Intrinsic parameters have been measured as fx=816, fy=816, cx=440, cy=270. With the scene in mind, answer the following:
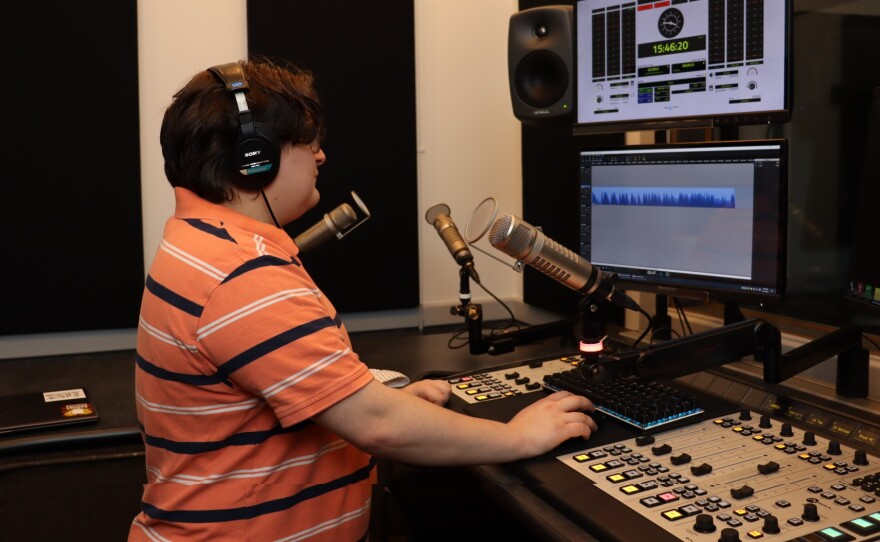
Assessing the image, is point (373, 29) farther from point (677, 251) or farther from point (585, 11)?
point (677, 251)

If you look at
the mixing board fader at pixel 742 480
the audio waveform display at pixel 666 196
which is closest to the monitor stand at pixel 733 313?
the audio waveform display at pixel 666 196

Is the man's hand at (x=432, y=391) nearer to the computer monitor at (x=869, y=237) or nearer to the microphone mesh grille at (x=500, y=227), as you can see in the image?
the microphone mesh grille at (x=500, y=227)

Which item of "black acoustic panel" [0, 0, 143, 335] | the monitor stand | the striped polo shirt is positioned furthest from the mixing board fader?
"black acoustic panel" [0, 0, 143, 335]

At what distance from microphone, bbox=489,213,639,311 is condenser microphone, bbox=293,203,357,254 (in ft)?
2.28

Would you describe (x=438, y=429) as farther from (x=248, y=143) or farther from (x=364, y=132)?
(x=364, y=132)

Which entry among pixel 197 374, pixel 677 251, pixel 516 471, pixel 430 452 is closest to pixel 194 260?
pixel 197 374

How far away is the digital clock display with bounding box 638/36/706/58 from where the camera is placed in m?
1.63

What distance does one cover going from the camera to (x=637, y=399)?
1313mm

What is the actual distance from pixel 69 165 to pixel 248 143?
194cm

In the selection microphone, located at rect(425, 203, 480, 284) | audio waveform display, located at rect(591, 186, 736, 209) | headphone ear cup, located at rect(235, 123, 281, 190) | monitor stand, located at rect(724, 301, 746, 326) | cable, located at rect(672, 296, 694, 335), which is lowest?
cable, located at rect(672, 296, 694, 335)

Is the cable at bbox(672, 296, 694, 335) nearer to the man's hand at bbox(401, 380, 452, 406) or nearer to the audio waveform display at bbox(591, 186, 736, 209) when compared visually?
the audio waveform display at bbox(591, 186, 736, 209)

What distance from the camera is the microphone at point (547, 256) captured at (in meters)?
1.25

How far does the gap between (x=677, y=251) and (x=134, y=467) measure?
1164mm

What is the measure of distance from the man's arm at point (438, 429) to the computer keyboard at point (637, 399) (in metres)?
0.07
